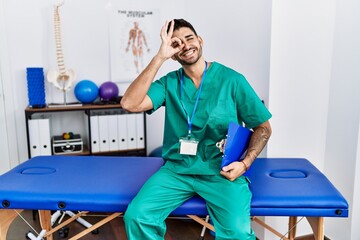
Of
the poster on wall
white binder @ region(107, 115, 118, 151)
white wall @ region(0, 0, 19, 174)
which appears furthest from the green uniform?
white wall @ region(0, 0, 19, 174)

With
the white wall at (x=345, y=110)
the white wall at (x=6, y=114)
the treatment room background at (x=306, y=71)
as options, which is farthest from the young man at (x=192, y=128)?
the white wall at (x=6, y=114)

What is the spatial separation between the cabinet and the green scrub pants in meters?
1.30

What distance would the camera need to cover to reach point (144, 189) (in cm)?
148

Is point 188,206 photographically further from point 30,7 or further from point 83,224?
point 30,7

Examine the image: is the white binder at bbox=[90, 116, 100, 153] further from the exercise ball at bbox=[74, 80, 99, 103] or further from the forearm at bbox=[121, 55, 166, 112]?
the forearm at bbox=[121, 55, 166, 112]

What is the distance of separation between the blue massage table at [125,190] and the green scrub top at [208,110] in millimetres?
174

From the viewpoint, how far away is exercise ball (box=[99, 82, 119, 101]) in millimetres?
2877

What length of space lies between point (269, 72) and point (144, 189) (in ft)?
3.26

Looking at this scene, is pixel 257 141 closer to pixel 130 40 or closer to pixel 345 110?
pixel 345 110

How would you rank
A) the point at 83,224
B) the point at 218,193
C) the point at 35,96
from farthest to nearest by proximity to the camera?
the point at 35,96
the point at 83,224
the point at 218,193

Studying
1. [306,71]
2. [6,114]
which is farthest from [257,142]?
[6,114]

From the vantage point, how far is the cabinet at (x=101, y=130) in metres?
2.61

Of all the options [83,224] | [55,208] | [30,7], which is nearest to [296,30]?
[55,208]

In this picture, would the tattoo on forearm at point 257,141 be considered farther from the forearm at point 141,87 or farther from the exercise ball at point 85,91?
the exercise ball at point 85,91
